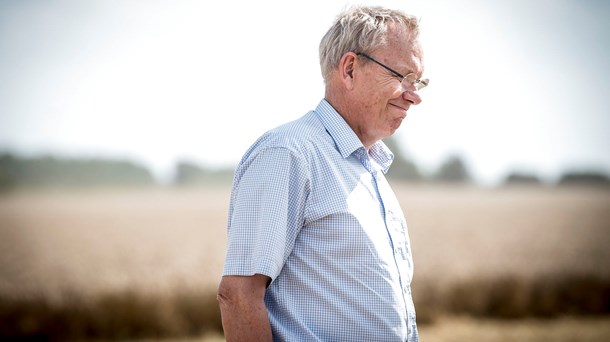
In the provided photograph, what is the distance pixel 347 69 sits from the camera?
2.18 m

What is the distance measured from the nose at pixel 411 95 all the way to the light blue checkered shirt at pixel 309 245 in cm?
45

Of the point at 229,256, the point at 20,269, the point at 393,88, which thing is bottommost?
the point at 20,269

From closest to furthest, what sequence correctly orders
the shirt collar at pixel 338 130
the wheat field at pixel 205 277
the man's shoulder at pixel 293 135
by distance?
the man's shoulder at pixel 293 135, the shirt collar at pixel 338 130, the wheat field at pixel 205 277

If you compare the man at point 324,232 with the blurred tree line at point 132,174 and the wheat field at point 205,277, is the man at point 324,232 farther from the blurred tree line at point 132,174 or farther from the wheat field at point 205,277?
the blurred tree line at point 132,174

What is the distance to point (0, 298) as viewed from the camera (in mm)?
10023

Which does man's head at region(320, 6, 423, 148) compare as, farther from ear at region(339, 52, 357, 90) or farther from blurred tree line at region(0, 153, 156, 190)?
blurred tree line at region(0, 153, 156, 190)

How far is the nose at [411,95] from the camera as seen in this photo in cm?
222

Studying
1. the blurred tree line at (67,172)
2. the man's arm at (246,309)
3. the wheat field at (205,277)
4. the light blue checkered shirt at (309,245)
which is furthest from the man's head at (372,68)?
the blurred tree line at (67,172)

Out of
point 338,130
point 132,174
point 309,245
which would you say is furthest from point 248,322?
point 132,174

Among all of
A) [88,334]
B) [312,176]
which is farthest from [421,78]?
[88,334]

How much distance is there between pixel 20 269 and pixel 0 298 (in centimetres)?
223

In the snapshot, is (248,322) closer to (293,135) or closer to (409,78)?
(293,135)

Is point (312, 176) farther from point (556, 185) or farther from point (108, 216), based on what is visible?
point (556, 185)

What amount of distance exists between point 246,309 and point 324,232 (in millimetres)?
341
